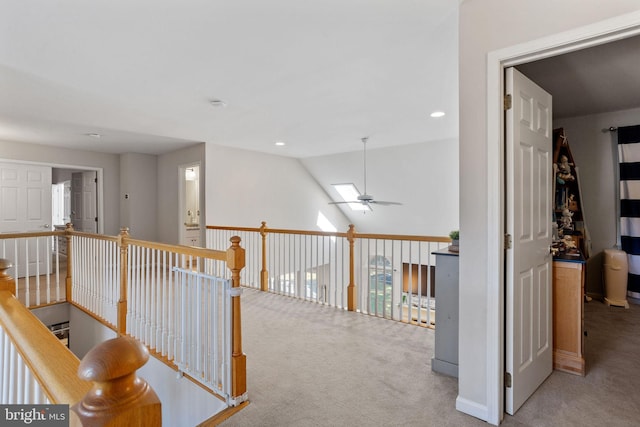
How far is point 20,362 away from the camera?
1.01 m

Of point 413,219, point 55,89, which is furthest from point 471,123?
point 413,219

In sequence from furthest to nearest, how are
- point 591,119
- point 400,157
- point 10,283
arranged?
point 400,157
point 591,119
point 10,283

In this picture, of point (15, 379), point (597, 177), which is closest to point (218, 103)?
point (15, 379)

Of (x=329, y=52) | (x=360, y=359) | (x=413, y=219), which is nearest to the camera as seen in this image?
(x=329, y=52)

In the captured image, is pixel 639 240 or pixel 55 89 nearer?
pixel 55 89

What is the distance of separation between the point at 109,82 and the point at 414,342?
373 cm

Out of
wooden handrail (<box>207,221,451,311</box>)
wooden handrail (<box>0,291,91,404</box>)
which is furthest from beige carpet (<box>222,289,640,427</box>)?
wooden handrail (<box>0,291,91,404</box>)

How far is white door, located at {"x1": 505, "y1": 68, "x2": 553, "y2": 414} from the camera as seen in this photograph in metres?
1.81

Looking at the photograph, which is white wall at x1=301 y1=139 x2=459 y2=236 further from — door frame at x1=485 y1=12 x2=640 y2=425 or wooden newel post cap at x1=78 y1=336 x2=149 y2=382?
wooden newel post cap at x1=78 y1=336 x2=149 y2=382

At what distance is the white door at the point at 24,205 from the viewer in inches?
205

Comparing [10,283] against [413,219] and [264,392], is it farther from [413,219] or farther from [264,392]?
[413,219]

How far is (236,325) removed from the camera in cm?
209

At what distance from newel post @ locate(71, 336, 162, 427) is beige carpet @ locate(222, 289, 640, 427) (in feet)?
5.27

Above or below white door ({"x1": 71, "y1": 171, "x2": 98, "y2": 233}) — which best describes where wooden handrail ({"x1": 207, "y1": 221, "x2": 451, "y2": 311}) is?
below
